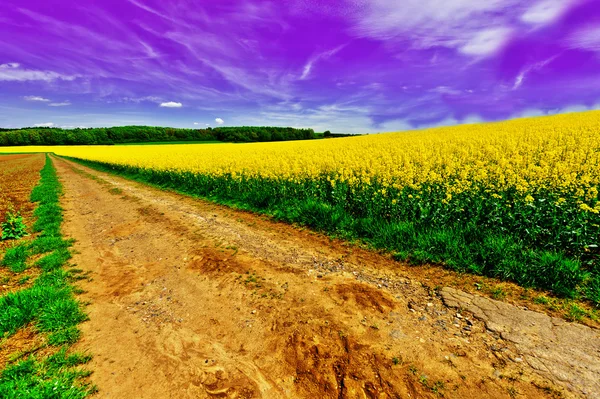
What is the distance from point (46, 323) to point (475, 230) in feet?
25.4

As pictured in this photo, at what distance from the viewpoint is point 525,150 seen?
1242cm

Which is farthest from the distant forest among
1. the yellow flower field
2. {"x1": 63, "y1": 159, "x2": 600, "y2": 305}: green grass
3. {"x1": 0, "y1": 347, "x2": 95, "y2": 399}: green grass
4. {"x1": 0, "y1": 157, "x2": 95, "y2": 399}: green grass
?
{"x1": 0, "y1": 347, "x2": 95, "y2": 399}: green grass

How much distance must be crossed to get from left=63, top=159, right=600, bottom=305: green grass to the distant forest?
301 feet

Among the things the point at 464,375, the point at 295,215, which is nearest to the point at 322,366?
the point at 464,375

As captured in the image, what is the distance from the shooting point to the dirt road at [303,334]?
2.85 metres

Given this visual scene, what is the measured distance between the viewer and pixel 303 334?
11.8 feet

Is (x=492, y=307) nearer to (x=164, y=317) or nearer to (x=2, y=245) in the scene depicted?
(x=164, y=317)

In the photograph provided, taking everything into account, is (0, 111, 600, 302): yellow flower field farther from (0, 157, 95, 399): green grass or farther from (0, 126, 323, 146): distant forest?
(0, 126, 323, 146): distant forest

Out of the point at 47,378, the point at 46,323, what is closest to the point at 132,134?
the point at 46,323

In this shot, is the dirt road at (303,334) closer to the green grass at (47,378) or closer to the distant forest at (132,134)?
the green grass at (47,378)

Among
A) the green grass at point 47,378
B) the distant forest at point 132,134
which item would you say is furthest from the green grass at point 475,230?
the distant forest at point 132,134

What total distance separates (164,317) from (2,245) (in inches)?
264

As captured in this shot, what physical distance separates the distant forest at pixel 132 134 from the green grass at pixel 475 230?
9178 cm

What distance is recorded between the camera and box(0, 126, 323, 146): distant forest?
3905 inches
